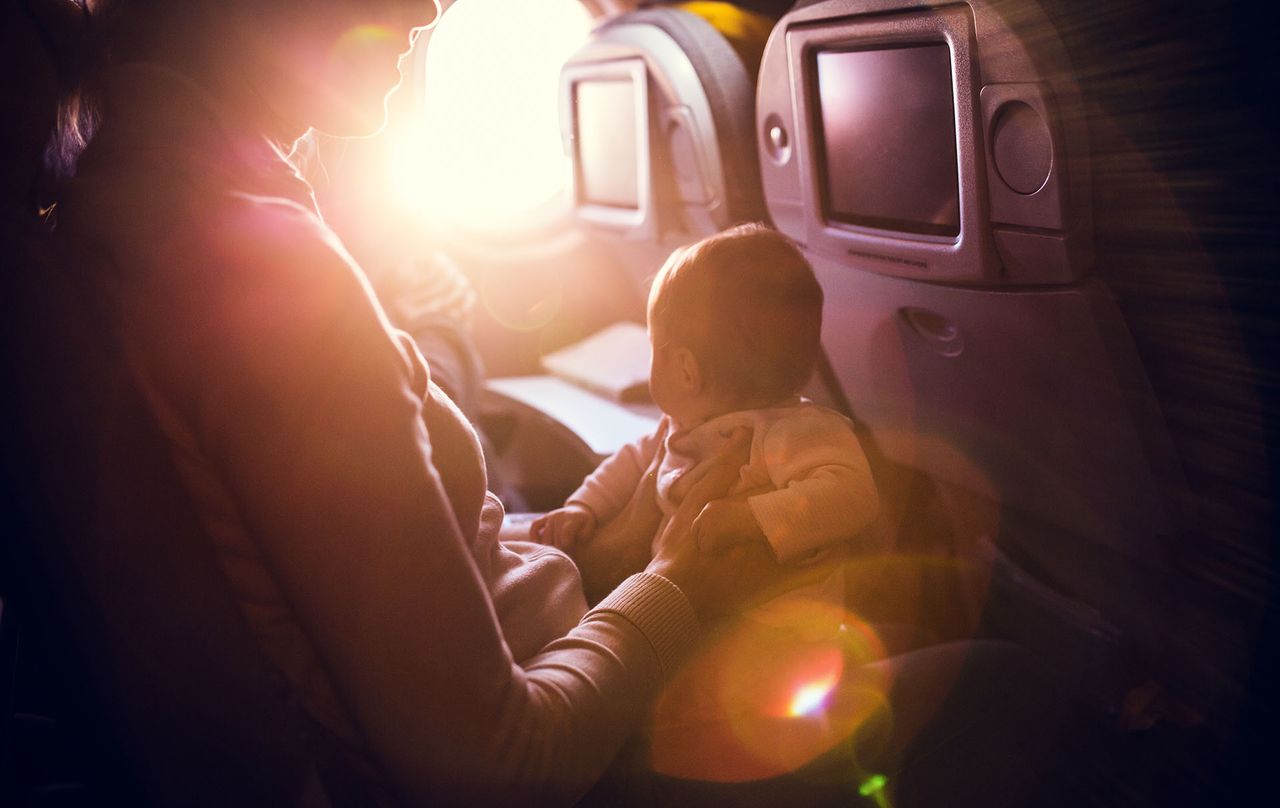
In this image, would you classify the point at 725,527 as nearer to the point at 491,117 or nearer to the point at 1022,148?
the point at 1022,148

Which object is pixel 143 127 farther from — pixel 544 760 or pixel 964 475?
pixel 964 475

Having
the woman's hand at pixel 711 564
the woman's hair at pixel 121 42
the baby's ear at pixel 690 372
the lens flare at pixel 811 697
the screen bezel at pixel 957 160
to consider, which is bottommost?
the lens flare at pixel 811 697

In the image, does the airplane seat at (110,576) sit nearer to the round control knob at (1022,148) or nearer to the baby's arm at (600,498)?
the baby's arm at (600,498)

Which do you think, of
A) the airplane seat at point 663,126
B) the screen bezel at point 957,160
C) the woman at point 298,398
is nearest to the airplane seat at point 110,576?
the woman at point 298,398

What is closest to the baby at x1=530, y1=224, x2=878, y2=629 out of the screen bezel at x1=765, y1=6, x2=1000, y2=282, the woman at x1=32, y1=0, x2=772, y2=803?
the screen bezel at x1=765, y1=6, x2=1000, y2=282

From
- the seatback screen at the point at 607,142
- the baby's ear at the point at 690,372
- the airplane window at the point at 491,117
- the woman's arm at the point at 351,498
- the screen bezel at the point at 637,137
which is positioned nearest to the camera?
the woman's arm at the point at 351,498

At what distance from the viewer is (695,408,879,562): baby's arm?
953 mm

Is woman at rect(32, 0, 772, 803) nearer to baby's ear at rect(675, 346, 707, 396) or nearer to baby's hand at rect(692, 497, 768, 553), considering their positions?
baby's hand at rect(692, 497, 768, 553)

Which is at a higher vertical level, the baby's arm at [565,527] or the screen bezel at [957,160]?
the screen bezel at [957,160]

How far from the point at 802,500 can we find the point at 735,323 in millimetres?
243

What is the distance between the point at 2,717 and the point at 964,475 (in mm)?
1272

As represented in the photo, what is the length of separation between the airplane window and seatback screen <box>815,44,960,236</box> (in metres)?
1.12

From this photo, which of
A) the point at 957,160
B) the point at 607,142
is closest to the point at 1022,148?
the point at 957,160

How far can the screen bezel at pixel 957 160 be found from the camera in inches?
39.2
